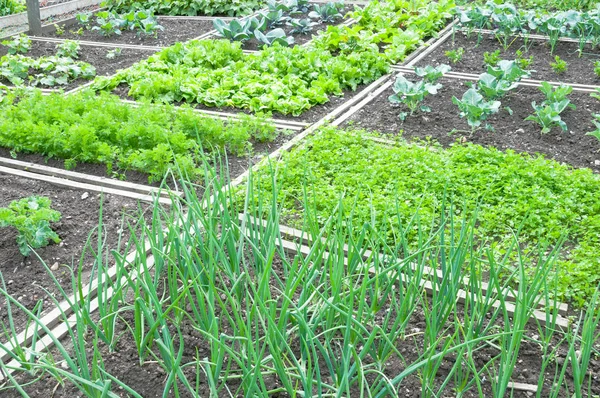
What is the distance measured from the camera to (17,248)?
3.00 meters

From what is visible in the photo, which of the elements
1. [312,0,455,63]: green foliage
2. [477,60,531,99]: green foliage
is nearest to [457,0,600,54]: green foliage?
[312,0,455,63]: green foliage

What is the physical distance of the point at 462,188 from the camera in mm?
3379

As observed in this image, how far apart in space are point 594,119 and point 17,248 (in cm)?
369

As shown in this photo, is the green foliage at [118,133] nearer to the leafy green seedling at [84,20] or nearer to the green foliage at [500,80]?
the green foliage at [500,80]

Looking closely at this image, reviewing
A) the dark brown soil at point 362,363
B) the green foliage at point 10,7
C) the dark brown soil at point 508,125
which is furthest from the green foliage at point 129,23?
the dark brown soil at point 362,363

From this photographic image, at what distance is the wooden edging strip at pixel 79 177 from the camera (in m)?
3.57

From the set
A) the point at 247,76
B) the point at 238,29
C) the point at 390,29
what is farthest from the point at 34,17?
the point at 390,29

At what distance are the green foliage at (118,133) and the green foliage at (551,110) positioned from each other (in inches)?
68.5

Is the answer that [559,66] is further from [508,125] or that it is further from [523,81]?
[508,125]

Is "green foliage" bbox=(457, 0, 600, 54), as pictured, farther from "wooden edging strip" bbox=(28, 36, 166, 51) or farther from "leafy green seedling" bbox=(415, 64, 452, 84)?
"wooden edging strip" bbox=(28, 36, 166, 51)

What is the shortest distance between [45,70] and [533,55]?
4.30 m

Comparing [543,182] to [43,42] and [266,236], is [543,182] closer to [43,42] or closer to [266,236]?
[266,236]

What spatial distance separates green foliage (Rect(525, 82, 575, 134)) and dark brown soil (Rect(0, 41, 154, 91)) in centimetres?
353

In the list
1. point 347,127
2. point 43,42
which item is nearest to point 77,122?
point 347,127
